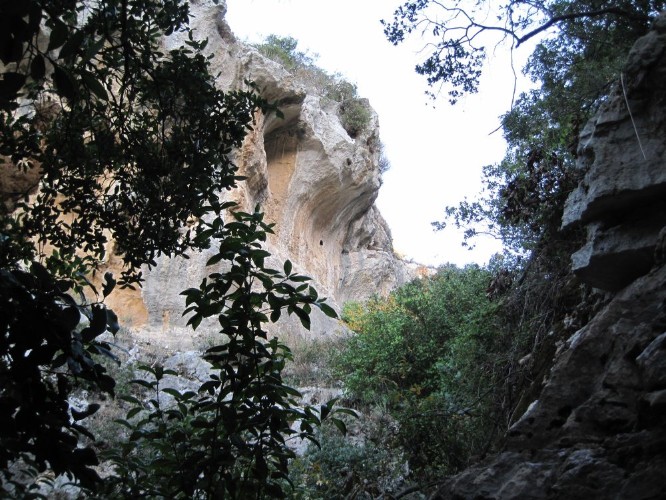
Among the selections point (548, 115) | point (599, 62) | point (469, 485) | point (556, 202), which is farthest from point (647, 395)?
point (548, 115)

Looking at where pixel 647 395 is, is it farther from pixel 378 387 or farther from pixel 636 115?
pixel 378 387

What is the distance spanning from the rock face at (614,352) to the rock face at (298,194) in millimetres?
11302

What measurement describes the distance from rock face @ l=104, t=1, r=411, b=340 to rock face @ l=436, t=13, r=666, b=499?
11302mm

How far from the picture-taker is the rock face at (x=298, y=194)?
17016 mm

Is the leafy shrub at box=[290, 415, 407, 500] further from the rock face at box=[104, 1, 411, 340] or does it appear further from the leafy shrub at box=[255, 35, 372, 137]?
the leafy shrub at box=[255, 35, 372, 137]

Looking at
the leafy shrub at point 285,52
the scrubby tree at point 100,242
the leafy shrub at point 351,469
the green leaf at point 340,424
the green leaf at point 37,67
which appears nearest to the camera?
the green leaf at point 37,67

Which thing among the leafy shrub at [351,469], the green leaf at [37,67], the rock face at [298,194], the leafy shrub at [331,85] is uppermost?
the leafy shrub at [331,85]

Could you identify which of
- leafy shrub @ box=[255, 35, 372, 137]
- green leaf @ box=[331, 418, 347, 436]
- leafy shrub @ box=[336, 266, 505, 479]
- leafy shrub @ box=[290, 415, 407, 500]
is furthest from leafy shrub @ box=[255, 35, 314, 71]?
green leaf @ box=[331, 418, 347, 436]

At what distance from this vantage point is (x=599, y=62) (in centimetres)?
835

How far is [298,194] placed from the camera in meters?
21.3

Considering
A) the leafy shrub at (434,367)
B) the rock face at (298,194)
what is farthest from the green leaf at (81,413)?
the rock face at (298,194)

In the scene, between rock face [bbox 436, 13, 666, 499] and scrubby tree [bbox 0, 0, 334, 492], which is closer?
scrubby tree [bbox 0, 0, 334, 492]

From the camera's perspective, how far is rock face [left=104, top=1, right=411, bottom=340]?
17016mm

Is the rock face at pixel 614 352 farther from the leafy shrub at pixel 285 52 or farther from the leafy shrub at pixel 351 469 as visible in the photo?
the leafy shrub at pixel 285 52
